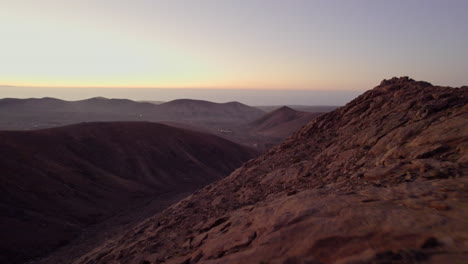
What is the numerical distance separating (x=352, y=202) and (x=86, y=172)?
19.7 m

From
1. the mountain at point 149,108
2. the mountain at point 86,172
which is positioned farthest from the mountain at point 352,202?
the mountain at point 149,108

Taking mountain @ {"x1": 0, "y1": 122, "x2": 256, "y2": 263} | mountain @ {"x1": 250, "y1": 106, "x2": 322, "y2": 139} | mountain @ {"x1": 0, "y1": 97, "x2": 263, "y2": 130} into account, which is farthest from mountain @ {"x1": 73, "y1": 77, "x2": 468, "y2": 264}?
mountain @ {"x1": 0, "y1": 97, "x2": 263, "y2": 130}

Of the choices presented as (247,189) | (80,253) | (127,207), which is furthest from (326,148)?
(127,207)

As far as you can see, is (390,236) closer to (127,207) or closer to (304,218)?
(304,218)

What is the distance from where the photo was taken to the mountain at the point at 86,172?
14.2 m

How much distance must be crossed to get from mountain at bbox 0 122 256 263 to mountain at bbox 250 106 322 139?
3433 centimetres

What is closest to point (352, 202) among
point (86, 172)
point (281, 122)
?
point (86, 172)

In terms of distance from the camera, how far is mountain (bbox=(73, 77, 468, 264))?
170 inches

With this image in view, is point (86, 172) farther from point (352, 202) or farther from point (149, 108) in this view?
point (149, 108)

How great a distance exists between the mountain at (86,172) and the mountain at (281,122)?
34.3 meters

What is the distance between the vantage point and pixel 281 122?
7969 cm

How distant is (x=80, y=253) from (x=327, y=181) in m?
9.08

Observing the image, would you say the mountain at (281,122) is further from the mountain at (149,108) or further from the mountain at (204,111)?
the mountain at (204,111)

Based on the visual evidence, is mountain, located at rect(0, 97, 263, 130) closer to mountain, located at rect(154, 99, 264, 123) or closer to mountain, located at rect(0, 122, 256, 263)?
mountain, located at rect(154, 99, 264, 123)
